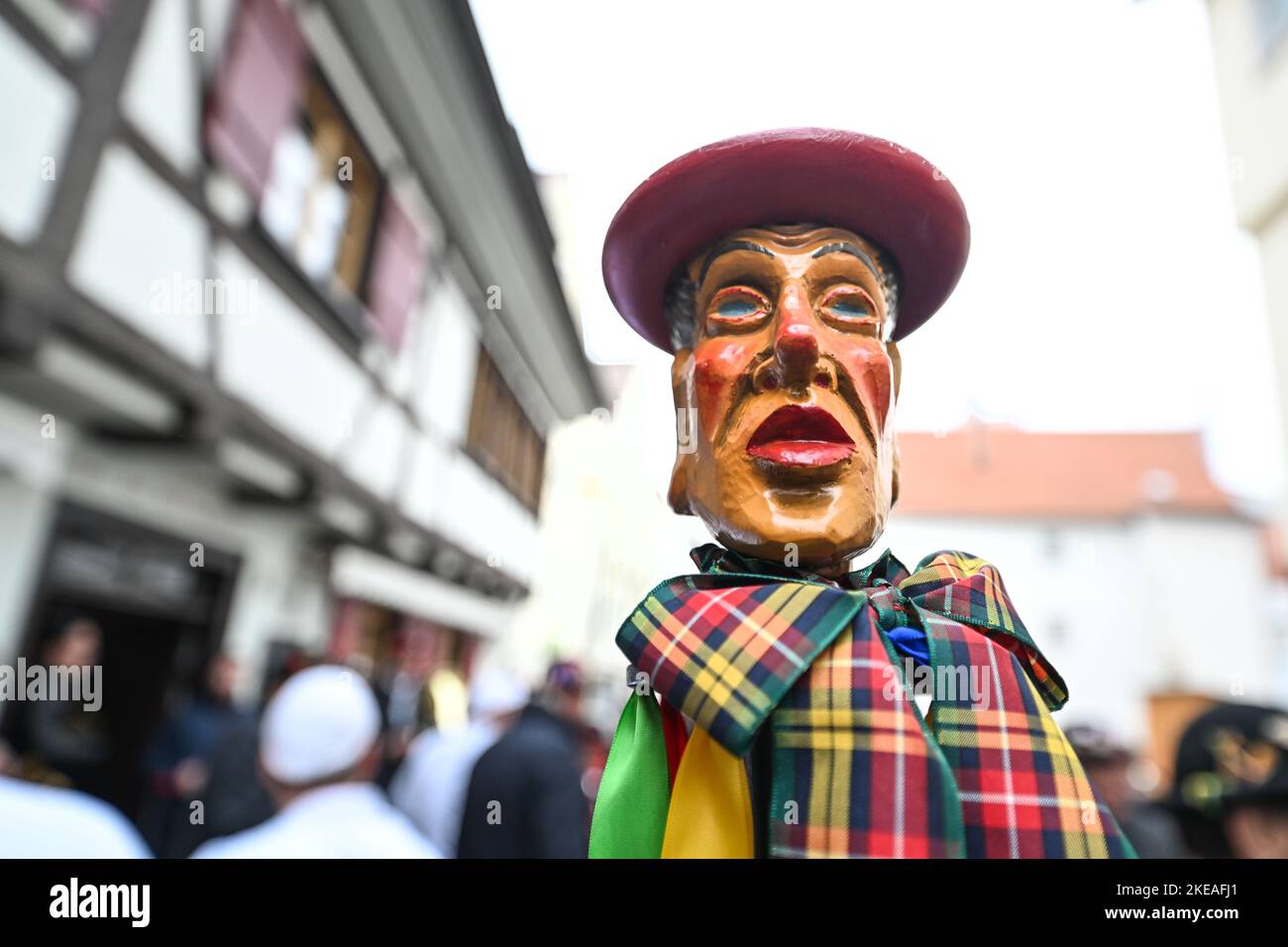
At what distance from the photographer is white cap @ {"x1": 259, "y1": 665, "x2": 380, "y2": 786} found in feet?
5.63

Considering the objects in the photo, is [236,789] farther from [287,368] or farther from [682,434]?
[682,434]

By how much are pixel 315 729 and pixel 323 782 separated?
4.4 inches

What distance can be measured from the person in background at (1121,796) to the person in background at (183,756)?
3.72m

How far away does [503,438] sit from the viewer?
7277mm

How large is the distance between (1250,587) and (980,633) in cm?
2012

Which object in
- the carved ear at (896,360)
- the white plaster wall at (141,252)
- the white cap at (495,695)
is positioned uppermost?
the white plaster wall at (141,252)

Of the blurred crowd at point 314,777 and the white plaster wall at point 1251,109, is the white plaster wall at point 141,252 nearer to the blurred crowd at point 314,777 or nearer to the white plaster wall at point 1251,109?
the blurred crowd at point 314,777

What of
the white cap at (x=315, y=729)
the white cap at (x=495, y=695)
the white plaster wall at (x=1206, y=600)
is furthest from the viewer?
the white plaster wall at (x=1206, y=600)

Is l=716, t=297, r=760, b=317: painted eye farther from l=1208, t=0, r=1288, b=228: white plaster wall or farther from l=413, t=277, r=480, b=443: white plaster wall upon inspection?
l=1208, t=0, r=1288, b=228: white plaster wall

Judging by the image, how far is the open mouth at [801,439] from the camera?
3.28 ft

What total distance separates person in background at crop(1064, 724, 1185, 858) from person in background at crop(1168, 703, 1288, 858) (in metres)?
1.21

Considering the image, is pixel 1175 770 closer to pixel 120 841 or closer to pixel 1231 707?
pixel 1231 707

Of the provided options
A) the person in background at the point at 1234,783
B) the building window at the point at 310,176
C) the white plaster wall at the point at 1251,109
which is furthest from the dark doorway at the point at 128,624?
the white plaster wall at the point at 1251,109
